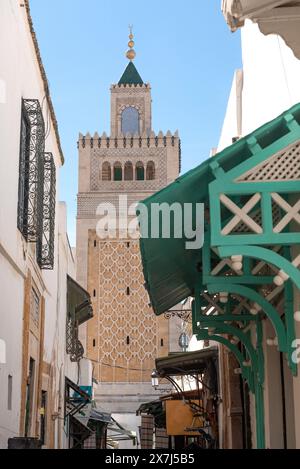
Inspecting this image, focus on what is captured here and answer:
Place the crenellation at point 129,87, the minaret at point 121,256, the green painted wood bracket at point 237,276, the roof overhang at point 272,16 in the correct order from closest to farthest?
the roof overhang at point 272,16, the green painted wood bracket at point 237,276, the minaret at point 121,256, the crenellation at point 129,87

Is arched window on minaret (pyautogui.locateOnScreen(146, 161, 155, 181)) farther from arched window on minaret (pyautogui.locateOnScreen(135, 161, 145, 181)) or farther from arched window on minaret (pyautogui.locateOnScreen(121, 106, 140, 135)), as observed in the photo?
arched window on minaret (pyautogui.locateOnScreen(121, 106, 140, 135))

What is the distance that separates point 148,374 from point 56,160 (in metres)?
28.0

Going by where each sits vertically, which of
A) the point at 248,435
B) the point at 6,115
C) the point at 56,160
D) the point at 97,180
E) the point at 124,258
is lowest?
the point at 248,435

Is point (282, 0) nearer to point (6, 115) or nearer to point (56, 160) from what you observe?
point (6, 115)

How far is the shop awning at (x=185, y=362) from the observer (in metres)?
14.5

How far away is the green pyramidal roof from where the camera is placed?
51972 mm

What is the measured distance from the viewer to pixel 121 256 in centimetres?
4644

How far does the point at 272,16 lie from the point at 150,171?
139ft

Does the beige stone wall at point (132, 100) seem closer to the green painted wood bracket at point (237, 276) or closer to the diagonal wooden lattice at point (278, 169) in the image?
the green painted wood bracket at point (237, 276)

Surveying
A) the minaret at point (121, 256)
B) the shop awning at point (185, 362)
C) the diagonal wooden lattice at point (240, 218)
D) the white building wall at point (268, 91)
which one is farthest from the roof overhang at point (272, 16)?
the minaret at point (121, 256)

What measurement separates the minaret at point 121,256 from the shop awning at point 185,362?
2666 centimetres

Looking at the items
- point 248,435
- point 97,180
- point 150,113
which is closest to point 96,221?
point 97,180

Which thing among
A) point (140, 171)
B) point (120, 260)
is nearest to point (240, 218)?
point (120, 260)

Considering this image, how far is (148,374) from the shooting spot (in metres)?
43.6
